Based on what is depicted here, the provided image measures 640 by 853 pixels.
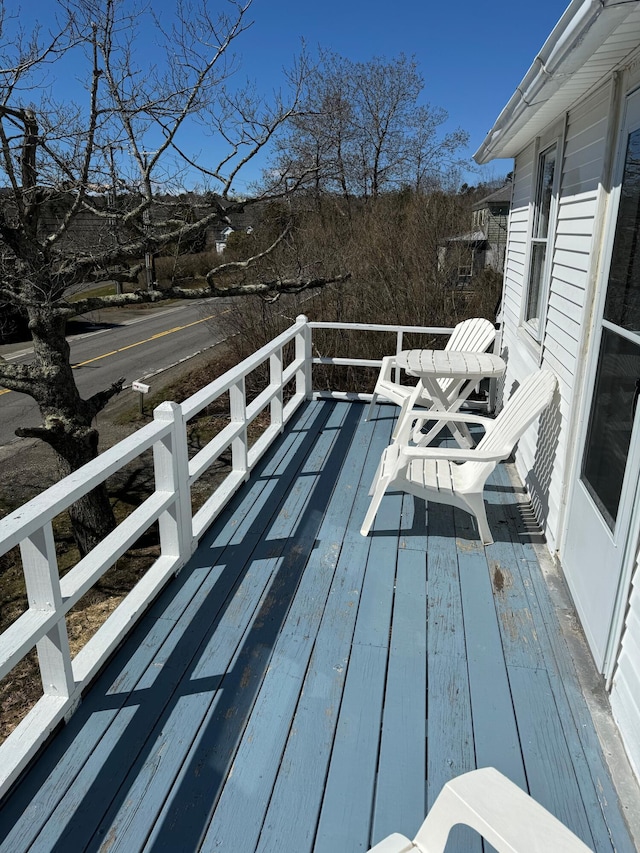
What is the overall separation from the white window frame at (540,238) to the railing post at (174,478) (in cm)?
236

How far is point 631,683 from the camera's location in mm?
1888

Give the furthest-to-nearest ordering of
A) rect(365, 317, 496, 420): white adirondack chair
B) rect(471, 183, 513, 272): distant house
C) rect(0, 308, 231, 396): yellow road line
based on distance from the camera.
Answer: rect(471, 183, 513, 272): distant house
rect(0, 308, 231, 396): yellow road line
rect(365, 317, 496, 420): white adirondack chair

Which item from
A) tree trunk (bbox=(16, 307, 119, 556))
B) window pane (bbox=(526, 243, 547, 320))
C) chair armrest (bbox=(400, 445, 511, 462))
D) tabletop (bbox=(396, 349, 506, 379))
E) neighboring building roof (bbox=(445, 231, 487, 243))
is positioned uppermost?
neighboring building roof (bbox=(445, 231, 487, 243))

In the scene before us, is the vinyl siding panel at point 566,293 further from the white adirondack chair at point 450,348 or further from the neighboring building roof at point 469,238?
the neighboring building roof at point 469,238

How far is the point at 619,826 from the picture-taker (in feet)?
5.50

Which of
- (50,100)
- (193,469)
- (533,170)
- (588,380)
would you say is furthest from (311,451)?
(50,100)

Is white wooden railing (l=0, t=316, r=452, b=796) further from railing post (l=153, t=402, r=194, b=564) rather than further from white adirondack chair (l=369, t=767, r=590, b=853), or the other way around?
white adirondack chair (l=369, t=767, r=590, b=853)

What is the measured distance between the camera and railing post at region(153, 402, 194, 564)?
2771 mm

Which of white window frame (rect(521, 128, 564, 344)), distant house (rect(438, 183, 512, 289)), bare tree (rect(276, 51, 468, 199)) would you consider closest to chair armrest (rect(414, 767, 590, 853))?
white window frame (rect(521, 128, 564, 344))

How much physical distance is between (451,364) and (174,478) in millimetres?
2394

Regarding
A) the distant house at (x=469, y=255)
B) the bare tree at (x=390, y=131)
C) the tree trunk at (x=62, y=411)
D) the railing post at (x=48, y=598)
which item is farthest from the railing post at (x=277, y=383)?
the bare tree at (x=390, y=131)

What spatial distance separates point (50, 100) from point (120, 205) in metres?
1.31

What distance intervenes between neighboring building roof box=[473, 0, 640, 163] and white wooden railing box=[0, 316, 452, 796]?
205cm

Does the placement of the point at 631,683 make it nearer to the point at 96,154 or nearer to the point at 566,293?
the point at 566,293
